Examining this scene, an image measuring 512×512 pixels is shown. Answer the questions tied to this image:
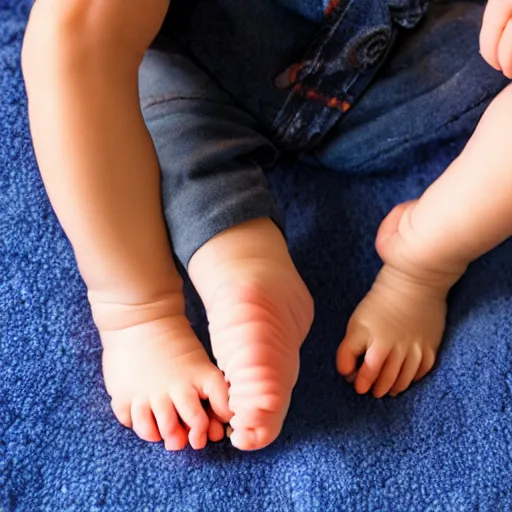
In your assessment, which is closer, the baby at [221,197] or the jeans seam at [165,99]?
the baby at [221,197]

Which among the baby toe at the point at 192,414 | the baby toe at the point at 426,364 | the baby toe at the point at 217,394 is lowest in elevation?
the baby toe at the point at 192,414

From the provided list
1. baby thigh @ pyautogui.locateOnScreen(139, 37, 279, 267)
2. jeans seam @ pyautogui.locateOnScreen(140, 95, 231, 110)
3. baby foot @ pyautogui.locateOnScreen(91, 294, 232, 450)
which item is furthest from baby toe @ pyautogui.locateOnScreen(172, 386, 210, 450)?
jeans seam @ pyautogui.locateOnScreen(140, 95, 231, 110)

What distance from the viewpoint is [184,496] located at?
2.46 feet

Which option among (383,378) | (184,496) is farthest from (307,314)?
(184,496)

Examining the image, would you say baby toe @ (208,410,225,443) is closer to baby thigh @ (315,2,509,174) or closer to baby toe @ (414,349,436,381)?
baby toe @ (414,349,436,381)

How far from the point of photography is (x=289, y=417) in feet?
2.62

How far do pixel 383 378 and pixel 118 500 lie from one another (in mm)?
275

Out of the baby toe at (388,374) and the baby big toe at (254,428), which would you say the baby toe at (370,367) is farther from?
the baby big toe at (254,428)

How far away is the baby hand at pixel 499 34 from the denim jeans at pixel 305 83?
143mm

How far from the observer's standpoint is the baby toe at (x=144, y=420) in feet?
2.49

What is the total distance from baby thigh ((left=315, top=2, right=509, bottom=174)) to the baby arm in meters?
0.25

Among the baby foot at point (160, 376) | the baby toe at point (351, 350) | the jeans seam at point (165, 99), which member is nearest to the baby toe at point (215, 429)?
the baby foot at point (160, 376)

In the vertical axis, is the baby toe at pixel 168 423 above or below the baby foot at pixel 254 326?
below

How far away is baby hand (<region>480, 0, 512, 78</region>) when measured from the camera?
0.70 meters
